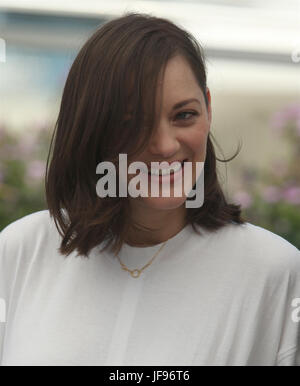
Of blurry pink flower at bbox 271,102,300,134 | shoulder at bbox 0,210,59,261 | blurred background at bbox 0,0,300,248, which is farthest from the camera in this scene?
blurred background at bbox 0,0,300,248

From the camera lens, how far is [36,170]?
3.03 m

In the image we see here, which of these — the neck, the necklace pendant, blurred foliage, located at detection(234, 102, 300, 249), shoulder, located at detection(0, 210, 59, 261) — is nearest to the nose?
the neck

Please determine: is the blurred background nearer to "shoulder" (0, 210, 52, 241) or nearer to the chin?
"shoulder" (0, 210, 52, 241)

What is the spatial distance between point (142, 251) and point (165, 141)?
340 mm

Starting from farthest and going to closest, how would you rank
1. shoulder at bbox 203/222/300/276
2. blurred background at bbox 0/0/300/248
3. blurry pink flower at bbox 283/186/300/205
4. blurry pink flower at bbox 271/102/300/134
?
blurred background at bbox 0/0/300/248, blurry pink flower at bbox 271/102/300/134, blurry pink flower at bbox 283/186/300/205, shoulder at bbox 203/222/300/276

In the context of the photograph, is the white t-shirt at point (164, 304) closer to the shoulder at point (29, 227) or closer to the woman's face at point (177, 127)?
the shoulder at point (29, 227)

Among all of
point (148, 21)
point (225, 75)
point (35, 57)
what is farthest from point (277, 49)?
point (148, 21)

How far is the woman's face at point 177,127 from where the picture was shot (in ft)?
4.42

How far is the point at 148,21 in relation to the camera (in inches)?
55.9

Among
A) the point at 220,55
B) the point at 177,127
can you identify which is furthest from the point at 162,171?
the point at 220,55

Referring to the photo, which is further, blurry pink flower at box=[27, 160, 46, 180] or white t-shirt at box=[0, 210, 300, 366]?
blurry pink flower at box=[27, 160, 46, 180]

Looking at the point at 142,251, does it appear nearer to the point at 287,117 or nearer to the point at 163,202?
the point at 163,202

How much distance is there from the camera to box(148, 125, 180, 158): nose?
52.7 inches

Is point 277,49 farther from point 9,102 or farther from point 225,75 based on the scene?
point 9,102
